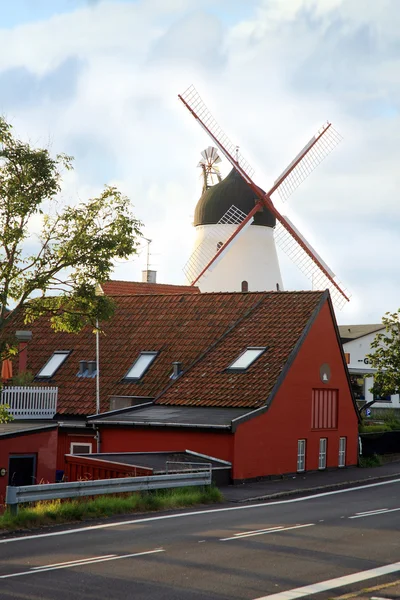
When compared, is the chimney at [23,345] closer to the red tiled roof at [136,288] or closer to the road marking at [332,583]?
the red tiled roof at [136,288]

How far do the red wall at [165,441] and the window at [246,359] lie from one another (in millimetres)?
4423

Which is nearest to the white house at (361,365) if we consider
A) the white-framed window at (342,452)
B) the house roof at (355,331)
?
the house roof at (355,331)

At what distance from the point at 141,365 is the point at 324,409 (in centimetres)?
769

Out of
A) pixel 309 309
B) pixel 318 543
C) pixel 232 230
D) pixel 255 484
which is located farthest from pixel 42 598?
pixel 232 230

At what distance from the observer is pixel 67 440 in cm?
3709

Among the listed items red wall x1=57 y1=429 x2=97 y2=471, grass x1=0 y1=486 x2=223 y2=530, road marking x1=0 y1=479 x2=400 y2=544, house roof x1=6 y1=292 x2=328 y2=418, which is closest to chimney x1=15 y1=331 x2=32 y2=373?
house roof x1=6 y1=292 x2=328 y2=418

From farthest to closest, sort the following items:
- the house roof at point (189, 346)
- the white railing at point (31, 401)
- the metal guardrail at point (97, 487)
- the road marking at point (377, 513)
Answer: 1. the white railing at point (31, 401)
2. the house roof at point (189, 346)
3. the road marking at point (377, 513)
4. the metal guardrail at point (97, 487)

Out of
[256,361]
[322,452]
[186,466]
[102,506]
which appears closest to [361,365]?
[322,452]

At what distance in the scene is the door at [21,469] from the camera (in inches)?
1270

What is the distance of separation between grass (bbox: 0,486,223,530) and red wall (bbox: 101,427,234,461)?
5452 millimetres

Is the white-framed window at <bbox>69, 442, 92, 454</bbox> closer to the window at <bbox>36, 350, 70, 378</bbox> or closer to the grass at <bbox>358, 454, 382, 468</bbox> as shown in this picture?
the window at <bbox>36, 350, 70, 378</bbox>

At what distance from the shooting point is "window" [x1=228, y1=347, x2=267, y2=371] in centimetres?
3672

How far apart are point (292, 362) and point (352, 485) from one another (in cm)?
517

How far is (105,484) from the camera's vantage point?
2305 centimetres
